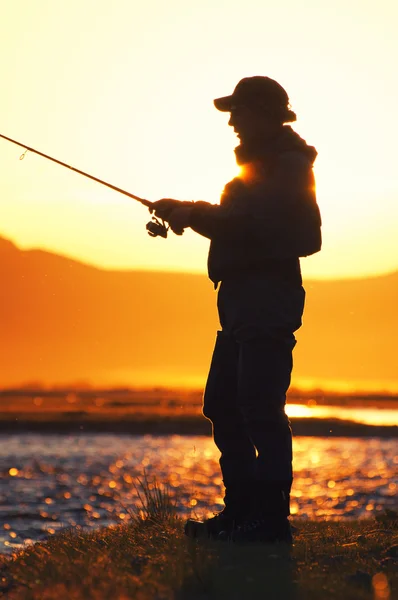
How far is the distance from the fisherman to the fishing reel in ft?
1.06

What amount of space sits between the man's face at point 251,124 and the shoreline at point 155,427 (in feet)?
116

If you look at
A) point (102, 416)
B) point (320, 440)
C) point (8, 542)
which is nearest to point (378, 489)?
point (8, 542)

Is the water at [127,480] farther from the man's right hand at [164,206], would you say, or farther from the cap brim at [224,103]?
the cap brim at [224,103]

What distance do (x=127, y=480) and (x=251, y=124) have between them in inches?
549

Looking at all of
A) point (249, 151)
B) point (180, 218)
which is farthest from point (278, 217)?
point (180, 218)

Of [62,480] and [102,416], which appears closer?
[62,480]

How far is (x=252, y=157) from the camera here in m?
7.00

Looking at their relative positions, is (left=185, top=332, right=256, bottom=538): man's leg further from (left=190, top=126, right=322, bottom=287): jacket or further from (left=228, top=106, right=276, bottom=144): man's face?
(left=228, top=106, right=276, bottom=144): man's face

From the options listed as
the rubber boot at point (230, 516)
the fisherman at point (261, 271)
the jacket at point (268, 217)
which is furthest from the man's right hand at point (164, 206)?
the rubber boot at point (230, 516)

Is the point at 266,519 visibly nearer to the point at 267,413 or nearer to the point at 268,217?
the point at 267,413

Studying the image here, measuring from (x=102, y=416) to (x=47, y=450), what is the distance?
22578mm

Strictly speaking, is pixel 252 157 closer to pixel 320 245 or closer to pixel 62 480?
pixel 320 245

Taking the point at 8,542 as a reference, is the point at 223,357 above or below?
above

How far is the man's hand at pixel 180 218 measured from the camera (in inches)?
275
